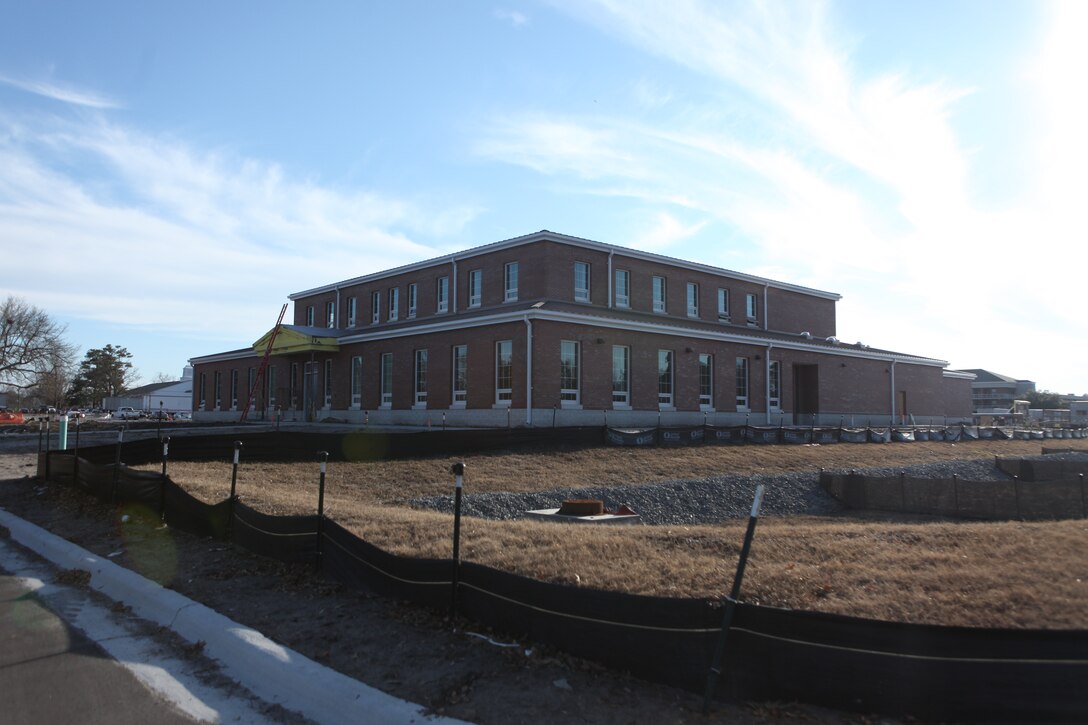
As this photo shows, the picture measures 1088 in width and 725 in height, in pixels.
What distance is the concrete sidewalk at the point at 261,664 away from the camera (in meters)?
5.19

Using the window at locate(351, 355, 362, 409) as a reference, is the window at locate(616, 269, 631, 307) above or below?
above

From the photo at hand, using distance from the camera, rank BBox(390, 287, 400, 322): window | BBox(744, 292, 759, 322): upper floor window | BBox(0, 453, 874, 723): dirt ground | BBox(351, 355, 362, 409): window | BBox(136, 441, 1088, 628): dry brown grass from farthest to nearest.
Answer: BBox(744, 292, 759, 322): upper floor window
BBox(390, 287, 400, 322): window
BBox(351, 355, 362, 409): window
BBox(136, 441, 1088, 628): dry brown grass
BBox(0, 453, 874, 723): dirt ground

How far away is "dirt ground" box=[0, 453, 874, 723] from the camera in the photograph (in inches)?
193

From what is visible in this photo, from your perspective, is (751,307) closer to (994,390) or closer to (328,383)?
(328,383)

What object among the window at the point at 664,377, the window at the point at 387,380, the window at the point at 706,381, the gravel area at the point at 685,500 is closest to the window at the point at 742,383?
the window at the point at 706,381

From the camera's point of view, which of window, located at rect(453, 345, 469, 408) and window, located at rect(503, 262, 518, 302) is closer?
window, located at rect(453, 345, 469, 408)

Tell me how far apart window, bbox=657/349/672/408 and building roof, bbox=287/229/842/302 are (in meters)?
6.26

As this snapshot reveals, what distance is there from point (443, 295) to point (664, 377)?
519 inches

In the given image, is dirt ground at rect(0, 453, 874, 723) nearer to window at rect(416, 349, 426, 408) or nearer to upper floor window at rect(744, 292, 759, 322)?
window at rect(416, 349, 426, 408)

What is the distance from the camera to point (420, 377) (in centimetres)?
3416

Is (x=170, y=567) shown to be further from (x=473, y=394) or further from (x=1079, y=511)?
(x=473, y=394)

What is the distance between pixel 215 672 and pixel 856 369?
142 feet

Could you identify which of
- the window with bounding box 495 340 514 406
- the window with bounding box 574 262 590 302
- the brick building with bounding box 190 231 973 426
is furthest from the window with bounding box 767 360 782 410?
the window with bounding box 495 340 514 406

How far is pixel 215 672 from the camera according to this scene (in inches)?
245
